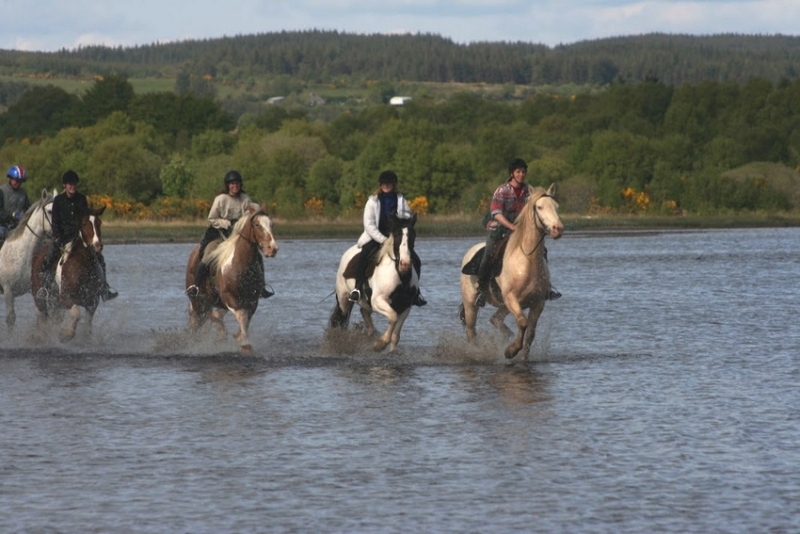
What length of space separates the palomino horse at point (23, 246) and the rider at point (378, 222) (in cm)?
442

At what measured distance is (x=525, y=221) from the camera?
1565cm

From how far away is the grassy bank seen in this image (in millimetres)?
61156

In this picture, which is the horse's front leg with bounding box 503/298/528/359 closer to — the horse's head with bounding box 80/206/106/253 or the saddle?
the saddle

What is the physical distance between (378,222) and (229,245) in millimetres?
1804

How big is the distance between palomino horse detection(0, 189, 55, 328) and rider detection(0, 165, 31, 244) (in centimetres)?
49

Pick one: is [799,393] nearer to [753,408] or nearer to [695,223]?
[753,408]

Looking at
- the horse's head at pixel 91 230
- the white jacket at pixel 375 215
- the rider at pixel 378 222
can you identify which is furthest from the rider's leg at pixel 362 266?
the horse's head at pixel 91 230

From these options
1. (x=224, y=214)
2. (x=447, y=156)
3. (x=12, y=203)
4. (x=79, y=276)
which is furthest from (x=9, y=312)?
(x=447, y=156)

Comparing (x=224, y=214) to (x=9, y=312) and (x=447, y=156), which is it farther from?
(x=447, y=156)

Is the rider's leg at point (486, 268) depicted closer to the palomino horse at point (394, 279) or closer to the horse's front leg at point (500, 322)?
the horse's front leg at point (500, 322)

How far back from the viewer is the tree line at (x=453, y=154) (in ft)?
273

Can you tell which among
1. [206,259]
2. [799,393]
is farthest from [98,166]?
[799,393]

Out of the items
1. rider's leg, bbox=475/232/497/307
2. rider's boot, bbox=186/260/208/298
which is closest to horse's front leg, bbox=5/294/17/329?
rider's boot, bbox=186/260/208/298

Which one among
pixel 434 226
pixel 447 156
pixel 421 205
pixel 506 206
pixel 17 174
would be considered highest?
pixel 17 174
